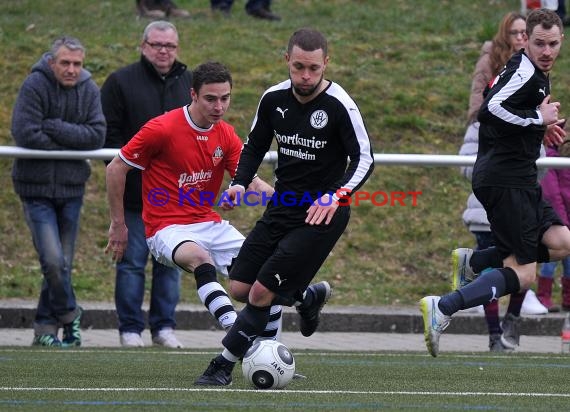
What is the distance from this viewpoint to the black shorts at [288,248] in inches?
331

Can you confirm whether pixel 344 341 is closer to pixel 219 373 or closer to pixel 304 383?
pixel 304 383

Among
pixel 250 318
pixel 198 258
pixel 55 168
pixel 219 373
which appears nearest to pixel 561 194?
pixel 55 168

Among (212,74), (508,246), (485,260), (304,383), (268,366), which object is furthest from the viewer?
(485,260)

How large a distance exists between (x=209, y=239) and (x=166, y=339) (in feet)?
8.50

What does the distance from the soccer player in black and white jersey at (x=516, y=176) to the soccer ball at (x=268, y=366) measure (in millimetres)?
1166

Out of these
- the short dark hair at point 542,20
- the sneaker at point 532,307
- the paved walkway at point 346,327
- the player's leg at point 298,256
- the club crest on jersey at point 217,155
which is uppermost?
the short dark hair at point 542,20

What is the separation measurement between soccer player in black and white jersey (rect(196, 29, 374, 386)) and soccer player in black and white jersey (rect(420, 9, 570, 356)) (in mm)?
1030

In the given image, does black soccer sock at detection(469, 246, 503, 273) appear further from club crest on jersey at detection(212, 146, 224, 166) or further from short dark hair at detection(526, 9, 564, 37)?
club crest on jersey at detection(212, 146, 224, 166)

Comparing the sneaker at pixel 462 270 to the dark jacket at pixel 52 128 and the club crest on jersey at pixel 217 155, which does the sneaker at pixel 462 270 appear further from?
the dark jacket at pixel 52 128

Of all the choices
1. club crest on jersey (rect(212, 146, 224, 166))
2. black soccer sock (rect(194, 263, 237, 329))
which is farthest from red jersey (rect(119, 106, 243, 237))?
black soccer sock (rect(194, 263, 237, 329))

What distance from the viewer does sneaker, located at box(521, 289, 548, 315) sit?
527 inches

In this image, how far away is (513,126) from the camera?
360 inches

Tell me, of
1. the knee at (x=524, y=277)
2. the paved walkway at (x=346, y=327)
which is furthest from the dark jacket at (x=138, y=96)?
the knee at (x=524, y=277)

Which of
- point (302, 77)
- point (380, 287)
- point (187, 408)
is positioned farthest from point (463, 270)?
point (380, 287)
